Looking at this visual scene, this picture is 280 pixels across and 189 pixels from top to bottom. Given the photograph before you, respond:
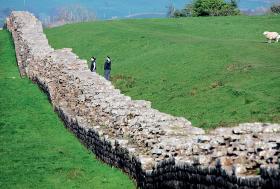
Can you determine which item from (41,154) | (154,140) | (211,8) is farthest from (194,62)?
(211,8)

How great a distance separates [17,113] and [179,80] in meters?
8.37

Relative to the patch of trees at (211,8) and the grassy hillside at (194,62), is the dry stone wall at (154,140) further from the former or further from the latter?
the patch of trees at (211,8)

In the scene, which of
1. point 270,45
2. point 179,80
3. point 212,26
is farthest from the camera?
point 212,26

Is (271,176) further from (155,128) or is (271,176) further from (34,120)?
(34,120)

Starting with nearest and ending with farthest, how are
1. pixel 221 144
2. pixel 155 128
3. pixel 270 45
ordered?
pixel 221 144 < pixel 155 128 < pixel 270 45

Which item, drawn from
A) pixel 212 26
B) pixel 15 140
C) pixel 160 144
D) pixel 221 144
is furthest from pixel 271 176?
pixel 212 26

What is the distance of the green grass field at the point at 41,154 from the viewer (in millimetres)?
19094

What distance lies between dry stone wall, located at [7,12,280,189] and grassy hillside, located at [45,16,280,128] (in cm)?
316

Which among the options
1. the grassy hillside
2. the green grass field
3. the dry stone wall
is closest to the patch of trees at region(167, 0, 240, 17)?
the grassy hillside

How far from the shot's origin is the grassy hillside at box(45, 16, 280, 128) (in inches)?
1013

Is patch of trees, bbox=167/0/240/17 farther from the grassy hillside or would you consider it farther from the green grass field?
the green grass field

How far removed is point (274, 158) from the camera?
463 inches

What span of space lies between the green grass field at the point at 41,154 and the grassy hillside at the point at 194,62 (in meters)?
4.35

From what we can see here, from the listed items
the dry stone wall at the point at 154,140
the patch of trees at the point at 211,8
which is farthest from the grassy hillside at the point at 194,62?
the patch of trees at the point at 211,8
